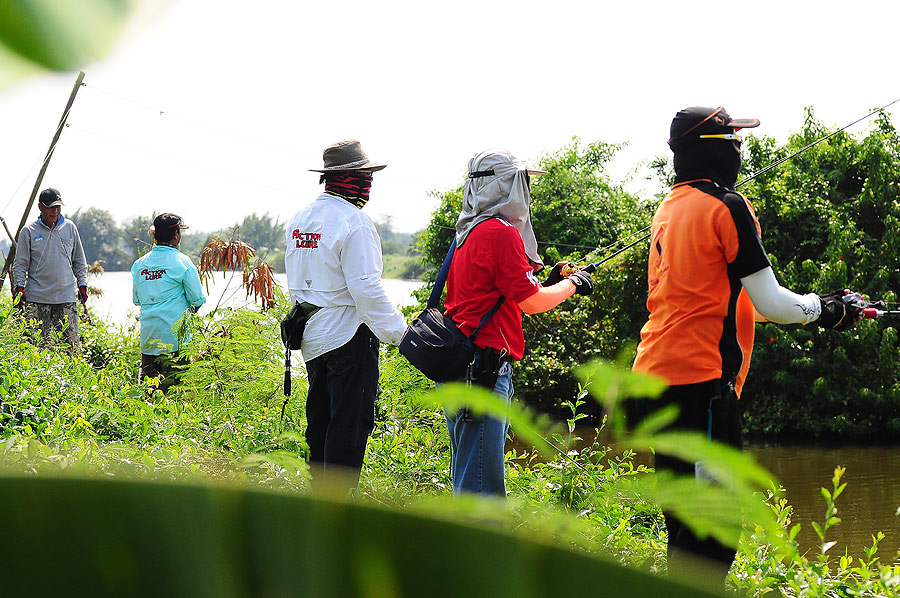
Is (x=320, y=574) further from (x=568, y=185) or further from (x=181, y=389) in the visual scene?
(x=568, y=185)

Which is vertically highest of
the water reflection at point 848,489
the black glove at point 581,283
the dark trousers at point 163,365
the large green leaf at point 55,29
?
the black glove at point 581,283

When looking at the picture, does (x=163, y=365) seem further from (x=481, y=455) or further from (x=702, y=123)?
(x=702, y=123)

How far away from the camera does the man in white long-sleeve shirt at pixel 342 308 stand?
341 cm

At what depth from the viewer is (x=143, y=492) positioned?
0.90ft

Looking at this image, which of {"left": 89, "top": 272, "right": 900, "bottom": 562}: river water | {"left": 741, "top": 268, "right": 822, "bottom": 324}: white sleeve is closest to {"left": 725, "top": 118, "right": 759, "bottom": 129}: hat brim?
{"left": 741, "top": 268, "right": 822, "bottom": 324}: white sleeve

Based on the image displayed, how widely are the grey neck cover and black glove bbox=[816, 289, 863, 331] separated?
1.06m

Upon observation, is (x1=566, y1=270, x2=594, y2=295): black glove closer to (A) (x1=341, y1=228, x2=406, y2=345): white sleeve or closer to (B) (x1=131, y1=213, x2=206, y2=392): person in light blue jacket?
(A) (x1=341, y1=228, x2=406, y2=345): white sleeve

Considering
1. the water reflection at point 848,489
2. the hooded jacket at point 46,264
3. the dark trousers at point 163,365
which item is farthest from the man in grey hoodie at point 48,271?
the water reflection at point 848,489

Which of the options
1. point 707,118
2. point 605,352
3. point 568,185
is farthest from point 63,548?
point 568,185

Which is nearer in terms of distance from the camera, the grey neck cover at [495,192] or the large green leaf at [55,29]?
the large green leaf at [55,29]

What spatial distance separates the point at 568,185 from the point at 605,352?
4.95m

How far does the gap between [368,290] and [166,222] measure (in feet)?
10.9

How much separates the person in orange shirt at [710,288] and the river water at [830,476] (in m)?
2.39

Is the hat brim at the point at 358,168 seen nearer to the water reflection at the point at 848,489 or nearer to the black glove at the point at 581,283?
the black glove at the point at 581,283
